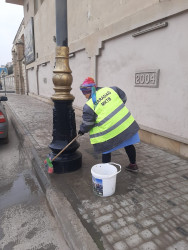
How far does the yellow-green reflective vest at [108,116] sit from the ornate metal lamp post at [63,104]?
602mm

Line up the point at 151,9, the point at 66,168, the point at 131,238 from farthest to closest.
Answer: the point at 151,9, the point at 66,168, the point at 131,238

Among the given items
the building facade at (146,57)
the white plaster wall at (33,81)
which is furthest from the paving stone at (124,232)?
the white plaster wall at (33,81)

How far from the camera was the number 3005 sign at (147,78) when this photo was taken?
4148mm

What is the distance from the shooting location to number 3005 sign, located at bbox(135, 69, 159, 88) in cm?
415

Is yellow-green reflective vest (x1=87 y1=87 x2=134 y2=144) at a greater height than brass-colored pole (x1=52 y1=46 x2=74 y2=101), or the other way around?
brass-colored pole (x1=52 y1=46 x2=74 y2=101)

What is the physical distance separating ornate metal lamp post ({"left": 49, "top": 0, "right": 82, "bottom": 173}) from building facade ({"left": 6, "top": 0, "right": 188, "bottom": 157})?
1971mm

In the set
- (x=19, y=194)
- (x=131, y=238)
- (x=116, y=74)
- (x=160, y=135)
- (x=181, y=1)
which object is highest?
(x=181, y=1)

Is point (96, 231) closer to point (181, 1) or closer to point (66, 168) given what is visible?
point (66, 168)

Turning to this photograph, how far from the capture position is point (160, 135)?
4.25 m

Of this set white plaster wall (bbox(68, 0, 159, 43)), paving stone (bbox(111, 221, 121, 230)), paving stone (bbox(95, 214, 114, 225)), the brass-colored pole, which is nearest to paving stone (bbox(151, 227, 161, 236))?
paving stone (bbox(111, 221, 121, 230))

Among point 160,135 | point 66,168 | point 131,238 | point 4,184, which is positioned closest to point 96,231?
point 131,238

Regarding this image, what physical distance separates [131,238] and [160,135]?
2739 mm

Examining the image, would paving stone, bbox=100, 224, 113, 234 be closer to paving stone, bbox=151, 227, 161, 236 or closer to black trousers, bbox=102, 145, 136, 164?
paving stone, bbox=151, 227, 161, 236

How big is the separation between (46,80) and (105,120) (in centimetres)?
1094
